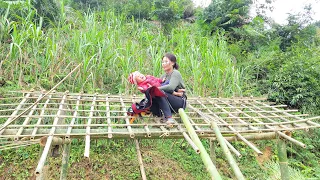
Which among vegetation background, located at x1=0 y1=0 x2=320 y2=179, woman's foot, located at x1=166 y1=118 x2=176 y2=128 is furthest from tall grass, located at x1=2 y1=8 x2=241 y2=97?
woman's foot, located at x1=166 y1=118 x2=176 y2=128

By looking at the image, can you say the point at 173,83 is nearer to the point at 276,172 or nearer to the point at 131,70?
the point at 131,70

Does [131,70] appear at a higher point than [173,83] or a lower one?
higher

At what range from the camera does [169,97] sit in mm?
2273

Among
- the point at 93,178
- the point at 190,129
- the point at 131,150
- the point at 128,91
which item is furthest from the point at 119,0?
the point at 190,129

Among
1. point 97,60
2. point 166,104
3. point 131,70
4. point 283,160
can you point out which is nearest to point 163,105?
point 166,104

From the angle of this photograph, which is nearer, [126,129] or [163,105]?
[126,129]

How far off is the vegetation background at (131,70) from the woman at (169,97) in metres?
1.46

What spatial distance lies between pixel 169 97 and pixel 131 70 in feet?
5.64

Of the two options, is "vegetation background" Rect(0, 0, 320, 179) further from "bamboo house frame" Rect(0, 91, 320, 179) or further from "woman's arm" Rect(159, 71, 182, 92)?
"woman's arm" Rect(159, 71, 182, 92)

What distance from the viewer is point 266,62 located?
567cm

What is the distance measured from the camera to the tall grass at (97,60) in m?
3.49

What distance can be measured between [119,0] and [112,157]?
556 centimetres

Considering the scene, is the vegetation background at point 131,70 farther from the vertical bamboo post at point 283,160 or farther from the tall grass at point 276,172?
the vertical bamboo post at point 283,160

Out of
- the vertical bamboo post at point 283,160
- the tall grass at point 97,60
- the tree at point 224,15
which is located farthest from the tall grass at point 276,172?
the tree at point 224,15
